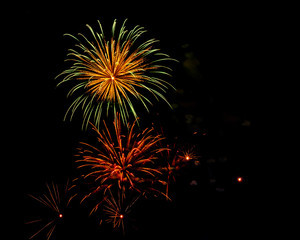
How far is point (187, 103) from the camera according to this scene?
31.0 feet

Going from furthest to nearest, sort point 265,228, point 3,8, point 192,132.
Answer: point 192,132, point 3,8, point 265,228

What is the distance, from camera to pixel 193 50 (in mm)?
8930

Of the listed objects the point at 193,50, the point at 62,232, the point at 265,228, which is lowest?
the point at 62,232

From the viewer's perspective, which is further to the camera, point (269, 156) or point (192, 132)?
point (192, 132)

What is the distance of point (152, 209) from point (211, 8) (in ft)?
26.4

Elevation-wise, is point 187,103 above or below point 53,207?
above

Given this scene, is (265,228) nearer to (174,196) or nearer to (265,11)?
(174,196)

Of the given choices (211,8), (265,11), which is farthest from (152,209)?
(265,11)

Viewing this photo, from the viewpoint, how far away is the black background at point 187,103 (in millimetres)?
8211

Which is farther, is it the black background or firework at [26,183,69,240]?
the black background

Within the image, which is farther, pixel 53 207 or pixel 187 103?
pixel 187 103

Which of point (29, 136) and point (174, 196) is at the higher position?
point (29, 136)

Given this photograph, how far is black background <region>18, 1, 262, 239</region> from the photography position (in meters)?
8.21

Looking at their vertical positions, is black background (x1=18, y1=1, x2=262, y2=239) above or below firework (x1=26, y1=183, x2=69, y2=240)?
above
